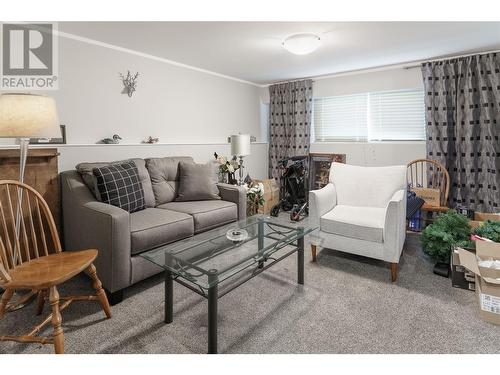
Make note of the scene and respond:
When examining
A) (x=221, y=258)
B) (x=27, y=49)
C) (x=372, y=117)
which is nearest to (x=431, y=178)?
(x=372, y=117)

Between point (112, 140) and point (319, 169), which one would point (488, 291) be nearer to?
point (319, 169)

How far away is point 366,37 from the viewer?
287 cm

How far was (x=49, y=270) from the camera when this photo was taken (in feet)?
5.12

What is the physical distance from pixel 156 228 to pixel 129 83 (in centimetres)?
191

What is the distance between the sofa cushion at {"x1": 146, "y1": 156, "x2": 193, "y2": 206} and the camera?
3043 mm

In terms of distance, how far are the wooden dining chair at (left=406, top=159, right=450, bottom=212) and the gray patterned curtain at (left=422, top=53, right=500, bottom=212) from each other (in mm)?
133

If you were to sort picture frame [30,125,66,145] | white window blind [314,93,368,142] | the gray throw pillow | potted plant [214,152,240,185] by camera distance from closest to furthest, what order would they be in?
picture frame [30,125,66,145], the gray throw pillow, potted plant [214,152,240,185], white window blind [314,93,368,142]

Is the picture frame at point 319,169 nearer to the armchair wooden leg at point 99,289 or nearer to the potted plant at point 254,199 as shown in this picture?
the potted plant at point 254,199

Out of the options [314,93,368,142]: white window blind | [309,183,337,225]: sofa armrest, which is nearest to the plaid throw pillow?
[309,183,337,225]: sofa armrest

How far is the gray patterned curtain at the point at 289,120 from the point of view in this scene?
15.4 feet

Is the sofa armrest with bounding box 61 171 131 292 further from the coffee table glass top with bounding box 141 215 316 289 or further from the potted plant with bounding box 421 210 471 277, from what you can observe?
the potted plant with bounding box 421 210 471 277

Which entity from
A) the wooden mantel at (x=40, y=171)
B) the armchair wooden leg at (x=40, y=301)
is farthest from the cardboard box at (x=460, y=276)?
the wooden mantel at (x=40, y=171)

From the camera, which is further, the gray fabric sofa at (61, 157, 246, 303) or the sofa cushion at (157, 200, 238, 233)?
the sofa cushion at (157, 200, 238, 233)

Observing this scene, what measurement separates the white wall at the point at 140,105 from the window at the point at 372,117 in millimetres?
1367
